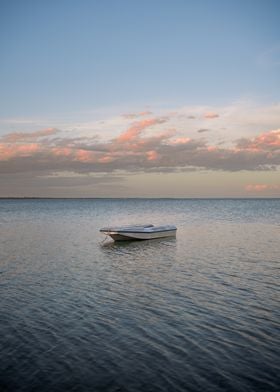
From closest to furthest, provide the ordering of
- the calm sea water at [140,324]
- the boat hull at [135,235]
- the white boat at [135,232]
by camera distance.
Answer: the calm sea water at [140,324], the white boat at [135,232], the boat hull at [135,235]

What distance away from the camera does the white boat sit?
3694cm

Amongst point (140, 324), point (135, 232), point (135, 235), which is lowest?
point (140, 324)

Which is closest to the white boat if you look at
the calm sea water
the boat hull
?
the boat hull

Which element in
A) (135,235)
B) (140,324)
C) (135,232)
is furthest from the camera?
(135,235)

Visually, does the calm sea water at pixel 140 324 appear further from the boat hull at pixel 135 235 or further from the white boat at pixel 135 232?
the boat hull at pixel 135 235

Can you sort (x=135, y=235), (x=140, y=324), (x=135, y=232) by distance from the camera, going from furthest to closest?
(x=135, y=235) < (x=135, y=232) < (x=140, y=324)

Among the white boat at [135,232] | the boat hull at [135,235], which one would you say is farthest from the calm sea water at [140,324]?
the boat hull at [135,235]

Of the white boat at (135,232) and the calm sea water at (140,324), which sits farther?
the white boat at (135,232)

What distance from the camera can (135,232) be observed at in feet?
125

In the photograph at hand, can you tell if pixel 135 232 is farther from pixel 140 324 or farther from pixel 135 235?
pixel 140 324

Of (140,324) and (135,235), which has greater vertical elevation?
(135,235)

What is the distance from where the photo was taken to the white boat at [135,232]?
121ft

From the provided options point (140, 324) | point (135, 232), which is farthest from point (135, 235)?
point (140, 324)

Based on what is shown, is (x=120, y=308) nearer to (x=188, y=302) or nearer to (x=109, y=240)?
(x=188, y=302)
